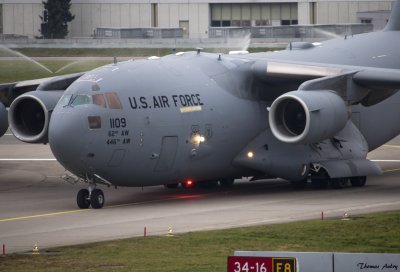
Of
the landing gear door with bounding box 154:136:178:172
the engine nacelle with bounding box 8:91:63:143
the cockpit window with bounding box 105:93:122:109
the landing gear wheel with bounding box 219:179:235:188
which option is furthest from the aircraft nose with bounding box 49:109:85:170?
the landing gear wheel with bounding box 219:179:235:188

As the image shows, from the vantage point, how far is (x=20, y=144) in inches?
2226

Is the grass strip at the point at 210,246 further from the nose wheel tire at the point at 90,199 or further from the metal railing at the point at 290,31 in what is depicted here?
the metal railing at the point at 290,31

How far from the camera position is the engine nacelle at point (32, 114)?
1561 inches

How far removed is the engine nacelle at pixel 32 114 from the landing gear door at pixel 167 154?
4482 millimetres

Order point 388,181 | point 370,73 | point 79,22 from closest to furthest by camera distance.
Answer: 1. point 370,73
2. point 388,181
3. point 79,22

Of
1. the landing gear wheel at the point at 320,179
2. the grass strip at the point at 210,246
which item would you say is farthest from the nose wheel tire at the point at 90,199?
the landing gear wheel at the point at 320,179

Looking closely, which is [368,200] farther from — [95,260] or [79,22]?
[79,22]

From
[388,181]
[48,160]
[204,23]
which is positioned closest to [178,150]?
[388,181]

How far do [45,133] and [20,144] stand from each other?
17235 millimetres

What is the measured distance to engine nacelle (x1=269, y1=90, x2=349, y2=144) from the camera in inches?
1423

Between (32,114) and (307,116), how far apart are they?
8.64 meters

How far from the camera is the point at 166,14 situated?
8731 cm

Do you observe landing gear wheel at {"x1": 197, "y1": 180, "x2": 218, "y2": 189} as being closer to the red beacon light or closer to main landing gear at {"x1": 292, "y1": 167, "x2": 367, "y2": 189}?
the red beacon light

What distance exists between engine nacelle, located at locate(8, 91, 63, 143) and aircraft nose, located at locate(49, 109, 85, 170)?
4318 millimetres
